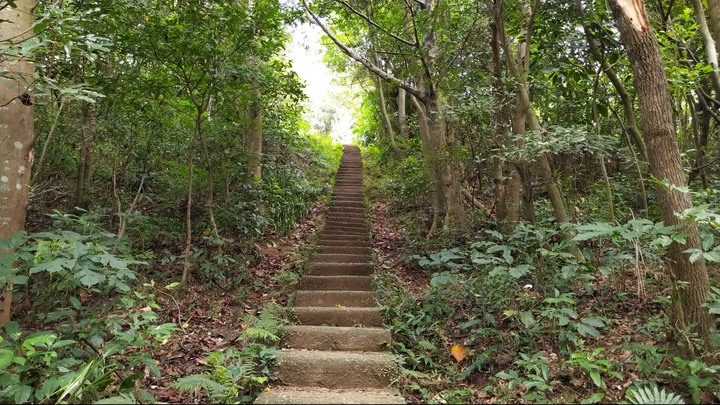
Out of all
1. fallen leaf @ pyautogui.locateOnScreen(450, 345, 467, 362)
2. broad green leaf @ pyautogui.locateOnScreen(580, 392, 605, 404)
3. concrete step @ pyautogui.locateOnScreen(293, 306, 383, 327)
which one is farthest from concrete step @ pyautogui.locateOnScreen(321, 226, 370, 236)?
broad green leaf @ pyautogui.locateOnScreen(580, 392, 605, 404)

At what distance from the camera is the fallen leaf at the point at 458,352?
413cm

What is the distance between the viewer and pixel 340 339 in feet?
15.0

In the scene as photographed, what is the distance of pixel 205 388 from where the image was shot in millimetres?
3514

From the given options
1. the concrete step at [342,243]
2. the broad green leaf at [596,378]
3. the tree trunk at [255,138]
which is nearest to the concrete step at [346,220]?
the concrete step at [342,243]

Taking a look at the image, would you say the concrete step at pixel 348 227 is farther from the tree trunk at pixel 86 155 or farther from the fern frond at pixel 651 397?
the fern frond at pixel 651 397

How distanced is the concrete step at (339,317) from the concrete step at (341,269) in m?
1.54

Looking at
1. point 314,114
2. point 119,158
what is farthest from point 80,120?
point 314,114

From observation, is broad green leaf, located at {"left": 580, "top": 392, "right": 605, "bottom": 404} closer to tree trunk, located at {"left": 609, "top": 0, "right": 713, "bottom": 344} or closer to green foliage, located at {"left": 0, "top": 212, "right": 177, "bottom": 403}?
tree trunk, located at {"left": 609, "top": 0, "right": 713, "bottom": 344}

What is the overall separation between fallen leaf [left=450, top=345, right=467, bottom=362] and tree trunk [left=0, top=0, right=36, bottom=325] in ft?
14.5

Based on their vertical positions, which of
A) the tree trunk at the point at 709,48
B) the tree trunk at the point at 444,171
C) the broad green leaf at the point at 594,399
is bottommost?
the broad green leaf at the point at 594,399

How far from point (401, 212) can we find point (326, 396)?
687 cm

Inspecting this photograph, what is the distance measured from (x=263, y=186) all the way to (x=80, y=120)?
3.18m

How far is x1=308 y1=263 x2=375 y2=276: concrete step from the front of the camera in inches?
266

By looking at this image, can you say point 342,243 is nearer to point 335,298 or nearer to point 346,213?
A: point 346,213
